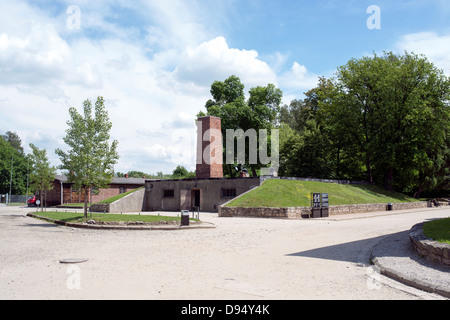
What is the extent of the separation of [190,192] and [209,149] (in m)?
4.49

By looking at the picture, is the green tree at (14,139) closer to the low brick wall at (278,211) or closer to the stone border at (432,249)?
the low brick wall at (278,211)

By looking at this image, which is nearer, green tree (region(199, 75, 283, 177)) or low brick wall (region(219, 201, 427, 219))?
low brick wall (region(219, 201, 427, 219))

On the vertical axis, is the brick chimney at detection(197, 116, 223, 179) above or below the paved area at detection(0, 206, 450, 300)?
above

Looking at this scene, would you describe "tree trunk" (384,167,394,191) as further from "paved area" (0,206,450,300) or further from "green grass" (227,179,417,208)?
"paved area" (0,206,450,300)

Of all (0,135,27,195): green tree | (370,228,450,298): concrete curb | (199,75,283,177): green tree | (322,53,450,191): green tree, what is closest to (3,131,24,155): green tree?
(0,135,27,195): green tree

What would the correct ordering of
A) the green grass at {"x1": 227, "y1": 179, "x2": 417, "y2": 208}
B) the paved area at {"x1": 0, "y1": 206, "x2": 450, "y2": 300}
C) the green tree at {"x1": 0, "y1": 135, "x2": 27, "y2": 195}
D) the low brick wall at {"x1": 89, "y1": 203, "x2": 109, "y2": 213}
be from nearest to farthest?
the paved area at {"x1": 0, "y1": 206, "x2": 450, "y2": 300}
the green grass at {"x1": 227, "y1": 179, "x2": 417, "y2": 208}
the low brick wall at {"x1": 89, "y1": 203, "x2": 109, "y2": 213}
the green tree at {"x1": 0, "y1": 135, "x2": 27, "y2": 195}

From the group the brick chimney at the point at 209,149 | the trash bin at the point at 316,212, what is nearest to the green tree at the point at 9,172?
the brick chimney at the point at 209,149

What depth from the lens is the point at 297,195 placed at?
28406 mm

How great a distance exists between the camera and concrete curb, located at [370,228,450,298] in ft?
21.2

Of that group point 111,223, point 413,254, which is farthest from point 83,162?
point 413,254

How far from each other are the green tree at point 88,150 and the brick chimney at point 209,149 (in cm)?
1346

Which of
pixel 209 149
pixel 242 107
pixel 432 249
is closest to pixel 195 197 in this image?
pixel 209 149

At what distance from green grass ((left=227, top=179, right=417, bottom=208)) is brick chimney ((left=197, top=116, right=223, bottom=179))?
595cm
